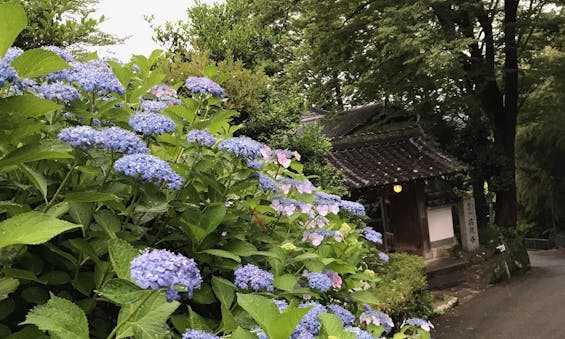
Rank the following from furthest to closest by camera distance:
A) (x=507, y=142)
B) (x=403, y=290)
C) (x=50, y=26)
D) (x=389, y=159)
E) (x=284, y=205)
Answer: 1. (x=507, y=142)
2. (x=389, y=159)
3. (x=403, y=290)
4. (x=50, y=26)
5. (x=284, y=205)

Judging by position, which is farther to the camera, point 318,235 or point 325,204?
point 325,204

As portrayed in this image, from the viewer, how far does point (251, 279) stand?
3.93ft

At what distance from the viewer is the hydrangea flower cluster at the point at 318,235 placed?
1.74 meters

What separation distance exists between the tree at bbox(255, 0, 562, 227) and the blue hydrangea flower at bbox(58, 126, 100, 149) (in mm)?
8742

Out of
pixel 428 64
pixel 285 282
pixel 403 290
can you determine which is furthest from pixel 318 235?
pixel 428 64

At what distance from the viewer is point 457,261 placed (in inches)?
433

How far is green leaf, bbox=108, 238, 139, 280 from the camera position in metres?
0.92

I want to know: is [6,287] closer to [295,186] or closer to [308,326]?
[308,326]

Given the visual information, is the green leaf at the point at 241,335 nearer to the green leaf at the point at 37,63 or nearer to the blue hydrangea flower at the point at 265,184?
the green leaf at the point at 37,63

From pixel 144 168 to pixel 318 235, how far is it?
83cm

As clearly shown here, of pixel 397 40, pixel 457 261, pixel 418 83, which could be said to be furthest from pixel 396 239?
pixel 397 40

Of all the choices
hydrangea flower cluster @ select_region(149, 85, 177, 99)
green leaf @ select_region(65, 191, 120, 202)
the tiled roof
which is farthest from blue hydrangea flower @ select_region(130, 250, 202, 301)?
the tiled roof

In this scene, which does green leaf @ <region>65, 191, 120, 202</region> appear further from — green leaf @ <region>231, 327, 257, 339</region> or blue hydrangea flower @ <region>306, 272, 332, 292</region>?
blue hydrangea flower @ <region>306, 272, 332, 292</region>

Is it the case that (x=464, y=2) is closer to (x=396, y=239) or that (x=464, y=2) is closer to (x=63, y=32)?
(x=396, y=239)
